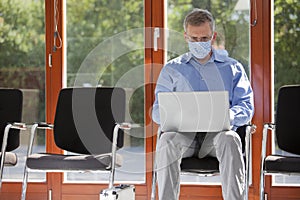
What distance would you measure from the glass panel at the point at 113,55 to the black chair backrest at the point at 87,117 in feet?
1.33

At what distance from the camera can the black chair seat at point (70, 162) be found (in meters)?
4.00

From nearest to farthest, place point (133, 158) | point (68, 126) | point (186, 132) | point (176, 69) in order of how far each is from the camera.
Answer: point (186, 132), point (176, 69), point (68, 126), point (133, 158)

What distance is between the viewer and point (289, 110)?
13.8 ft

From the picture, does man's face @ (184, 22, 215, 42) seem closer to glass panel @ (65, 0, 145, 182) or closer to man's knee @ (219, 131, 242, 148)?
man's knee @ (219, 131, 242, 148)

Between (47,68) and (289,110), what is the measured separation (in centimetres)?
194

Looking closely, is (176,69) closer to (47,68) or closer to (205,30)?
(205,30)

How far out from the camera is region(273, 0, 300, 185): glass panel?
4.64 m

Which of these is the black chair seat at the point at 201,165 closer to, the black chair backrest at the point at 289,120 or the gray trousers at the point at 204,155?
the gray trousers at the point at 204,155

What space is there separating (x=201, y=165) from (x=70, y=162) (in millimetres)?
849

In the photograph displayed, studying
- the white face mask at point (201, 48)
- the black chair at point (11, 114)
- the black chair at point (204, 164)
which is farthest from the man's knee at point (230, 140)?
the black chair at point (11, 114)

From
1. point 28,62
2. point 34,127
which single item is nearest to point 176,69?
point 34,127

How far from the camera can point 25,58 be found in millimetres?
5055

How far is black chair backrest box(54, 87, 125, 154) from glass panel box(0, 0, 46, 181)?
20.6 inches

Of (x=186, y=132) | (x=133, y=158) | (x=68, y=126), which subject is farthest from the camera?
(x=133, y=158)
